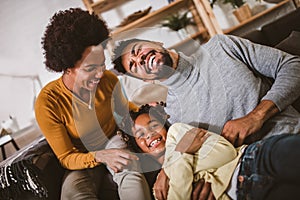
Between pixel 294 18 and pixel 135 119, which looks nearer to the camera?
pixel 135 119

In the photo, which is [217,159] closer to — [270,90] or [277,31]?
[270,90]

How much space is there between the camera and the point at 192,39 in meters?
2.03

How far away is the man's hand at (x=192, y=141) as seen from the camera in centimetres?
86

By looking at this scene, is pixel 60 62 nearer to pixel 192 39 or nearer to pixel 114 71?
pixel 114 71

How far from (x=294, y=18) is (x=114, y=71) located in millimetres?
866

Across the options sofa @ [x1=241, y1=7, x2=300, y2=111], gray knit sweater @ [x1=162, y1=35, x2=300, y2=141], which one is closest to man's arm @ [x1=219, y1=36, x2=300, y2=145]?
gray knit sweater @ [x1=162, y1=35, x2=300, y2=141]

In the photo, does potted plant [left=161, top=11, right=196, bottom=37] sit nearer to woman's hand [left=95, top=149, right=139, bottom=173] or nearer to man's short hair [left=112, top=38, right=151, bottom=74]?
man's short hair [left=112, top=38, right=151, bottom=74]

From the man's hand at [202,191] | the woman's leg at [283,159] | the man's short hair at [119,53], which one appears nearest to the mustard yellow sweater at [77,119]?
the man's short hair at [119,53]

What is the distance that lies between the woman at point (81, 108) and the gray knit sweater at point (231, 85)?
7.4 inches

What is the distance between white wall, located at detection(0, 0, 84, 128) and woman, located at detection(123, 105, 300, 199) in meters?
0.62

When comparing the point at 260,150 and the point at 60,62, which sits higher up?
the point at 60,62

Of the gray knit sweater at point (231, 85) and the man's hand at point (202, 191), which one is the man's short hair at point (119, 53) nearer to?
Result: the gray knit sweater at point (231, 85)

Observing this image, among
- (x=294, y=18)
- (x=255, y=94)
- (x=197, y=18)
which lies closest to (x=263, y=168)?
(x=255, y=94)

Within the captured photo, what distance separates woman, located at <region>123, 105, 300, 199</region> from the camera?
2.16 ft
